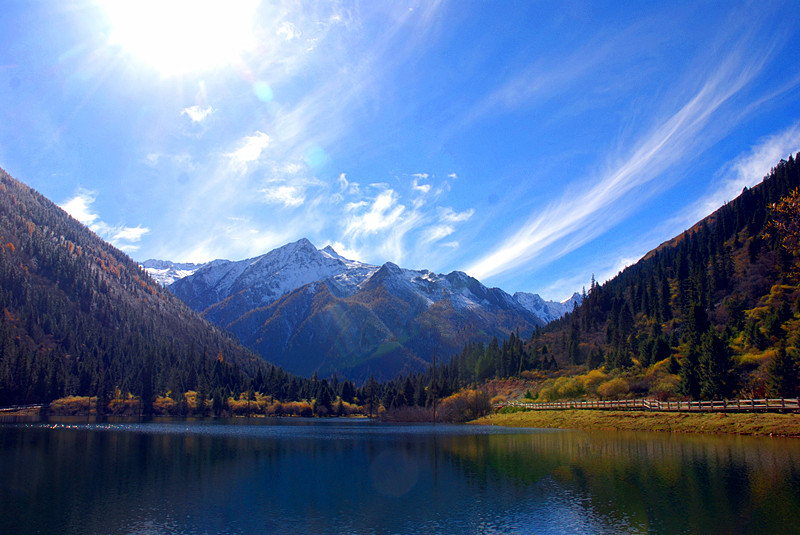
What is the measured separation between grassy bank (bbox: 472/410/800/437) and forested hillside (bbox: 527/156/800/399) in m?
7.50

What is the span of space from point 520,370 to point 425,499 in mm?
161447

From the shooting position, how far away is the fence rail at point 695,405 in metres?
64.0

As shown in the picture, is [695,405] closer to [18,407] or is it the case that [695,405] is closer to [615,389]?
[615,389]

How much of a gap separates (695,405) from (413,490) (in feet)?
202

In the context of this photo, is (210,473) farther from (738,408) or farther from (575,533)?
(738,408)

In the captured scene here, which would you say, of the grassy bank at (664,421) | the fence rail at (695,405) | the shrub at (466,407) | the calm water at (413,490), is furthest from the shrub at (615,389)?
the calm water at (413,490)

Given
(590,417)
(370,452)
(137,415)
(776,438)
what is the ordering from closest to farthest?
(776,438) → (370,452) → (590,417) → (137,415)

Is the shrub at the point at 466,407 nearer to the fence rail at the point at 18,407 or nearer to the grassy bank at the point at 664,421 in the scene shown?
the grassy bank at the point at 664,421

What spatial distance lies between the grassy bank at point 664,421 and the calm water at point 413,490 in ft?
20.9

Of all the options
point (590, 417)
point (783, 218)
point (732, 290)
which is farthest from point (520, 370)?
point (783, 218)

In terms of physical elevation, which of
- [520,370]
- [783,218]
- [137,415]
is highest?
[783,218]

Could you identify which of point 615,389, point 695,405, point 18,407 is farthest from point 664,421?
point 18,407

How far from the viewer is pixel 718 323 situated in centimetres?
12975

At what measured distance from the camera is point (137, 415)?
611 feet
